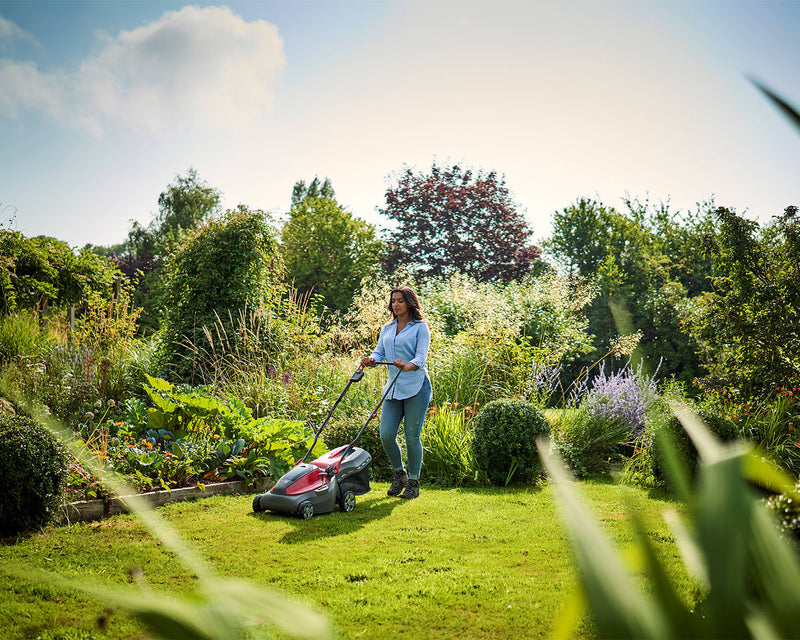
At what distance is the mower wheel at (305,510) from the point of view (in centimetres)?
482

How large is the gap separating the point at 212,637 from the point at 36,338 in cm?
1013

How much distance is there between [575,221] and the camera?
23.5 m

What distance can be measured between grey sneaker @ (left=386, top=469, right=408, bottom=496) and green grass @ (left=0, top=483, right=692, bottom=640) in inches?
12.2

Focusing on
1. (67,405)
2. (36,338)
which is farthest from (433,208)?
(67,405)

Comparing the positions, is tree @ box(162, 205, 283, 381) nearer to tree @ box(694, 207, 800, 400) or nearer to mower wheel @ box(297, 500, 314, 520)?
mower wheel @ box(297, 500, 314, 520)

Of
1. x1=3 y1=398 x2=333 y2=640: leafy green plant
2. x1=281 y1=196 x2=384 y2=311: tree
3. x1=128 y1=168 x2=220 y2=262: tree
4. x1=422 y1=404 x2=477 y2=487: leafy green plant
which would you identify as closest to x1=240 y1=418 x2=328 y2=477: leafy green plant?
x1=422 y1=404 x2=477 y2=487: leafy green plant

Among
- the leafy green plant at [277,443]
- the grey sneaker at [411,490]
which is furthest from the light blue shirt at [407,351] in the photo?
the leafy green plant at [277,443]

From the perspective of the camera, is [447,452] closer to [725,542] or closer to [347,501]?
[347,501]

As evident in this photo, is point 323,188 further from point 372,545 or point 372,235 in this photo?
point 372,545

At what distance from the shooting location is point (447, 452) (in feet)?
22.5

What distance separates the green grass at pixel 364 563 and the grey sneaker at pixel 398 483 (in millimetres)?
309

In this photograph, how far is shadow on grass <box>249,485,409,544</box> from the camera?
175 inches

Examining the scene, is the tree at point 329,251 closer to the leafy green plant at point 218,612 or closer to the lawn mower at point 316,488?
the lawn mower at point 316,488

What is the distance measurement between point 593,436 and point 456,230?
18.5 m
